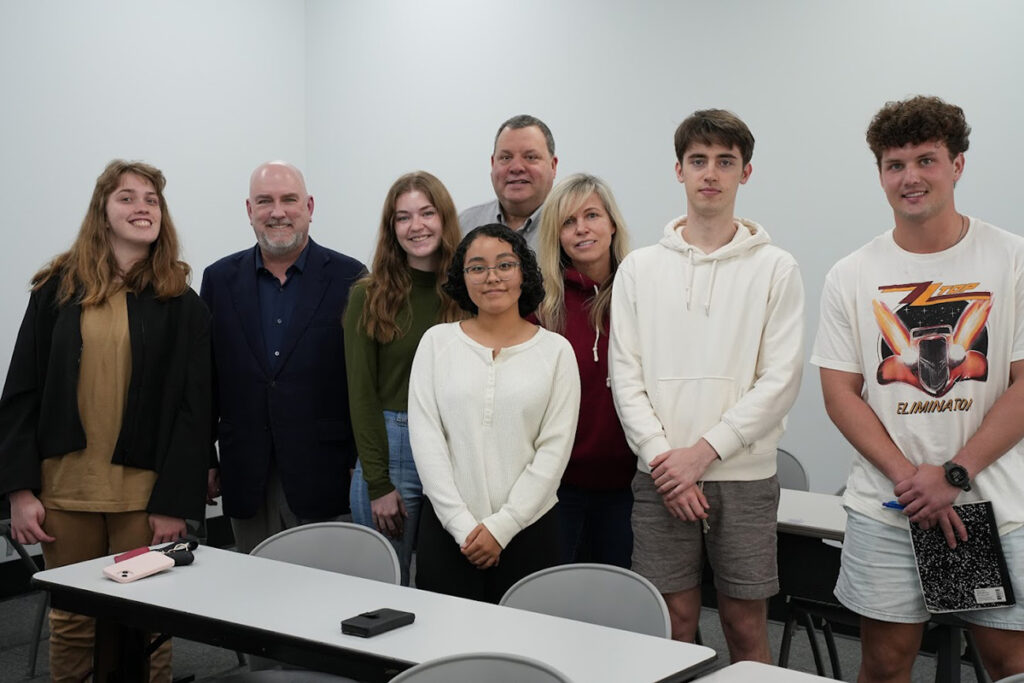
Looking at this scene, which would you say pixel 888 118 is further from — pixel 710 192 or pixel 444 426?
pixel 444 426

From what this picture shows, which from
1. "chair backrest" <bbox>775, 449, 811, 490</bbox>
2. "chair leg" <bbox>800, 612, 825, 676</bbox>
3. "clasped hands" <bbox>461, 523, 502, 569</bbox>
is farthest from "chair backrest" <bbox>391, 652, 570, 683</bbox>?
"chair backrest" <bbox>775, 449, 811, 490</bbox>

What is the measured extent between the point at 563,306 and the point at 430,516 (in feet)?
2.58

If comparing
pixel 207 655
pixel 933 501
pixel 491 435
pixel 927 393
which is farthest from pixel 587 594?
pixel 207 655

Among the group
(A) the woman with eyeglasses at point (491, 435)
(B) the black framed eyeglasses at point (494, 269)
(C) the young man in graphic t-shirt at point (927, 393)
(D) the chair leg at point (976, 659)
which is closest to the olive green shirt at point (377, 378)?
(A) the woman with eyeglasses at point (491, 435)

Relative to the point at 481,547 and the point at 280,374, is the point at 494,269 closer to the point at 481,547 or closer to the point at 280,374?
the point at 481,547

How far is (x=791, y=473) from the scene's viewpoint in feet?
14.1

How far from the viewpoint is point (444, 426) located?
110 inches

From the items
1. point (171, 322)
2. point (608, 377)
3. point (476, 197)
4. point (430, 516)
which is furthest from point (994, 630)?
point (476, 197)

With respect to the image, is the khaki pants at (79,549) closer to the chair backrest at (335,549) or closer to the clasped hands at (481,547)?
the chair backrest at (335,549)

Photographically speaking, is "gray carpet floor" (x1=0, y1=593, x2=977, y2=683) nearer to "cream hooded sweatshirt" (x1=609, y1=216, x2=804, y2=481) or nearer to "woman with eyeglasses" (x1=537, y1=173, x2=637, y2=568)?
"woman with eyeglasses" (x1=537, y1=173, x2=637, y2=568)

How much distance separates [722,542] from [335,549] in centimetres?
111

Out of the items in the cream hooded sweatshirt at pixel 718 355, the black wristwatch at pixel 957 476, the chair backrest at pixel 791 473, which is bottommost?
the chair backrest at pixel 791 473

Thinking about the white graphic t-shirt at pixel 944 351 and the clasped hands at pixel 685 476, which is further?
the clasped hands at pixel 685 476

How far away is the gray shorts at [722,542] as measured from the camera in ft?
8.52
